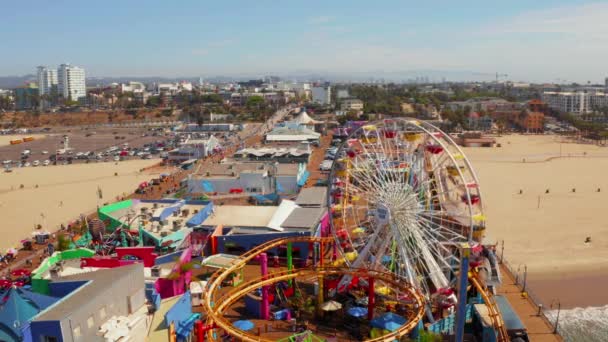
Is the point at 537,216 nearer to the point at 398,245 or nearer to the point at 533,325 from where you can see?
the point at 533,325

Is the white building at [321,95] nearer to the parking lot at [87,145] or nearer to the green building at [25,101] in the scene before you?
the parking lot at [87,145]

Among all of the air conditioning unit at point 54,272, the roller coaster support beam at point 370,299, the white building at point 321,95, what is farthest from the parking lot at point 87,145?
the white building at point 321,95

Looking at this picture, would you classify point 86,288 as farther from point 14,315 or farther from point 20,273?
point 20,273

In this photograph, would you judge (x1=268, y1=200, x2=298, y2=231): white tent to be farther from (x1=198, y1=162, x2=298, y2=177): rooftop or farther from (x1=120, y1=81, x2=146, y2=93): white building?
(x1=120, y1=81, x2=146, y2=93): white building

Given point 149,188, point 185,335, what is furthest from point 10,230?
point 185,335

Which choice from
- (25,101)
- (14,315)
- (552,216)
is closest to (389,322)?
(14,315)
